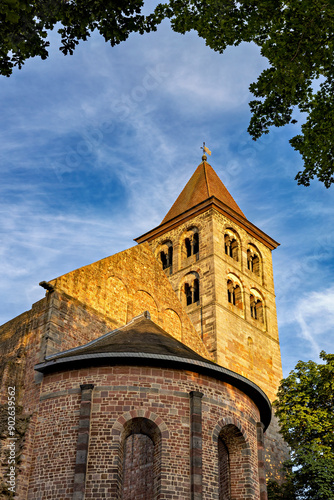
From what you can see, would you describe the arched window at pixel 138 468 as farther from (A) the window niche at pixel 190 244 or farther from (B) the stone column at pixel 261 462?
(A) the window niche at pixel 190 244

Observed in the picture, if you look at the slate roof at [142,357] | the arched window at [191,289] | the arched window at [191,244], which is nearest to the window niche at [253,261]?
the arched window at [191,244]

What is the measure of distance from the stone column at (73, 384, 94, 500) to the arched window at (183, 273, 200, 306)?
18.2 m

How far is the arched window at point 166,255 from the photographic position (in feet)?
119

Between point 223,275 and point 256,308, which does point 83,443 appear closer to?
point 223,275

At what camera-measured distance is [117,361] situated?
1431 centimetres

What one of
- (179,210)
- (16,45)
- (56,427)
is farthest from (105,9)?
(179,210)

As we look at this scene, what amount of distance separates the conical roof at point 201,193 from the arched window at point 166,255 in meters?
1.82

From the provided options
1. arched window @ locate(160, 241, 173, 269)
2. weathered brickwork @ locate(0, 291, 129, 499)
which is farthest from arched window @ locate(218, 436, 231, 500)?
arched window @ locate(160, 241, 173, 269)

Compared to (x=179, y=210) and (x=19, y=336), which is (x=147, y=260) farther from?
(x=179, y=210)

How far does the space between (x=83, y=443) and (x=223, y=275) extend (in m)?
20.2

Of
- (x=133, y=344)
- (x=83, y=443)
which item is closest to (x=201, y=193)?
(x=133, y=344)

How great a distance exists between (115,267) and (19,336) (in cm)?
504

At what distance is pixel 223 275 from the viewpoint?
3247cm

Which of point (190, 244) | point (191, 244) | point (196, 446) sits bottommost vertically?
point (196, 446)
